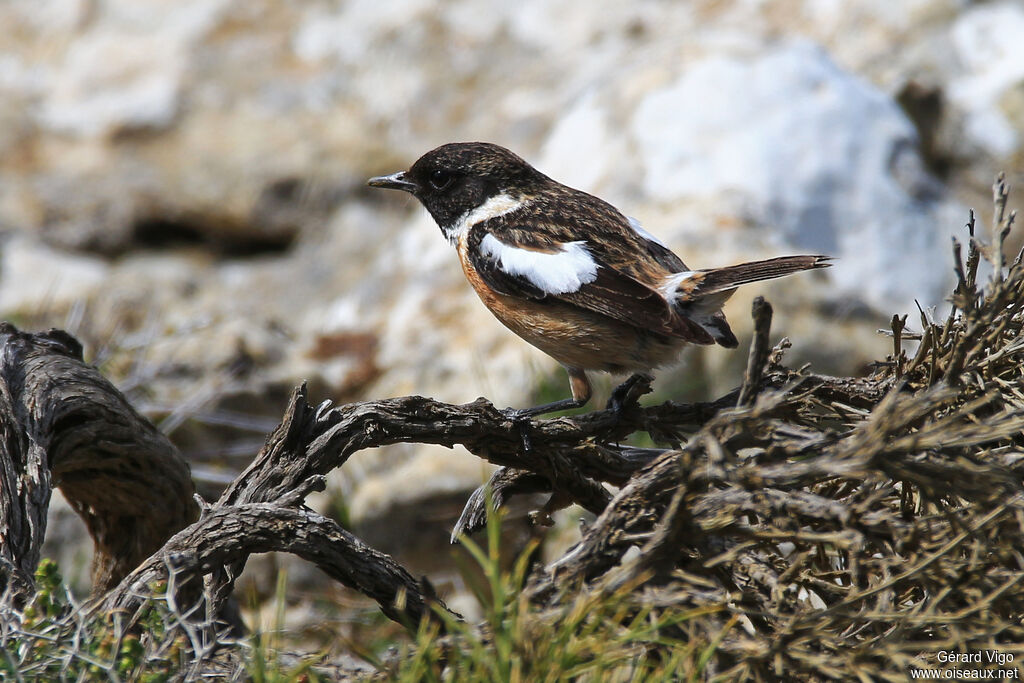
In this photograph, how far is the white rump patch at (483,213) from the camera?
15.9ft

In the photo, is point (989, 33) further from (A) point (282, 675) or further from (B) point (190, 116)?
(A) point (282, 675)

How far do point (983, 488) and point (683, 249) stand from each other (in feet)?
14.3

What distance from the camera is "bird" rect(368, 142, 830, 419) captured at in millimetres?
3967

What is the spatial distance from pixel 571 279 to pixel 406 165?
5.05m

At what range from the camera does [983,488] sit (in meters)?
2.53

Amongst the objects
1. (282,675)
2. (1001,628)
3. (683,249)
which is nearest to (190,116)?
(683,249)

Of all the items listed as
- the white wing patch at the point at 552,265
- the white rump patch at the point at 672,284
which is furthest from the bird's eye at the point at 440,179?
the white rump patch at the point at 672,284

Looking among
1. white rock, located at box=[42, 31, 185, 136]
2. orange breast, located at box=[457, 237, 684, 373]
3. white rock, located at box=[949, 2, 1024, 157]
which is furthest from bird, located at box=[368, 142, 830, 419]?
white rock, located at box=[42, 31, 185, 136]

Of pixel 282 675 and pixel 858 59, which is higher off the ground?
pixel 858 59

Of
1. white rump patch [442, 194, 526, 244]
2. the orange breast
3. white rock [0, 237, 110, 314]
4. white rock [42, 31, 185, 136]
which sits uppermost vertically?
white rock [42, 31, 185, 136]

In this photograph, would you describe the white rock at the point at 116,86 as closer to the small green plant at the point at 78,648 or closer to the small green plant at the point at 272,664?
the small green plant at the point at 78,648

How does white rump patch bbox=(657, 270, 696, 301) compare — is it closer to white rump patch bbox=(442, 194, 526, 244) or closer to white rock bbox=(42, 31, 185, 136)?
white rump patch bbox=(442, 194, 526, 244)

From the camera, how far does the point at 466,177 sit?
197 inches

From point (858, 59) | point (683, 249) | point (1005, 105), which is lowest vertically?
point (683, 249)
